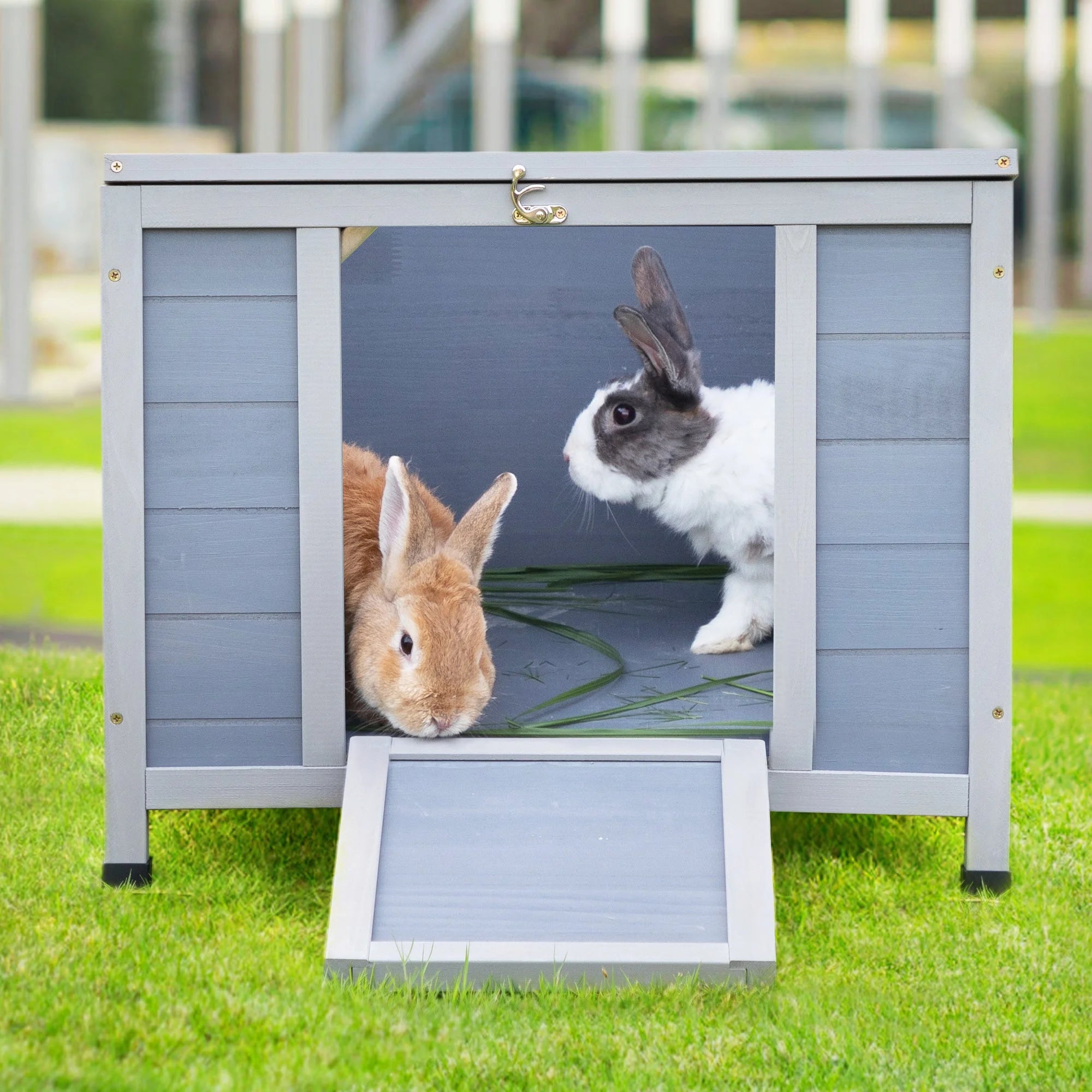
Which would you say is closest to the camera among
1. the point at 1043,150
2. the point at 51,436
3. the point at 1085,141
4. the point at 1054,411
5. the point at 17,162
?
the point at 17,162

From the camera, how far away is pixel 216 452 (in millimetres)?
2275

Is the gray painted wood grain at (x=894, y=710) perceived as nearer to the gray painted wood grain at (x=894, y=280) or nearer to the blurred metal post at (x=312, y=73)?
the gray painted wood grain at (x=894, y=280)

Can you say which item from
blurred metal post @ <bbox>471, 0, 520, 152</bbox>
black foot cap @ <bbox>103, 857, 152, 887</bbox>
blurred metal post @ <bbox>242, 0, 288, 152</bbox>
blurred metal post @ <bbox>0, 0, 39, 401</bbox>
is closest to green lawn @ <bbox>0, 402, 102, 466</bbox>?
blurred metal post @ <bbox>0, 0, 39, 401</bbox>

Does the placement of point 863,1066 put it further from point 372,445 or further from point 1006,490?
point 372,445

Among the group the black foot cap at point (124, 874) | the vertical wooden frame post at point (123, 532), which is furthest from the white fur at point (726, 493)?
the black foot cap at point (124, 874)

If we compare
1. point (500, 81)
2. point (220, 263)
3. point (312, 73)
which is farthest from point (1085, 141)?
point (220, 263)

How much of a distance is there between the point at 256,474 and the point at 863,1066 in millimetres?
1241

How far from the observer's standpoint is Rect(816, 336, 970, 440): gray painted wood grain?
2.26 meters

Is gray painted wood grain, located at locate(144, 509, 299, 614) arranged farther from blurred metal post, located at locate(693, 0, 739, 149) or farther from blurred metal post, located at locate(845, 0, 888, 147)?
blurred metal post, located at locate(845, 0, 888, 147)

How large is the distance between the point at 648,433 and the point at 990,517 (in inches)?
22.6

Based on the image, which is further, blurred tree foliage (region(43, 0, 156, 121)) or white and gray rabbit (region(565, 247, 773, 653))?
blurred tree foliage (region(43, 0, 156, 121))

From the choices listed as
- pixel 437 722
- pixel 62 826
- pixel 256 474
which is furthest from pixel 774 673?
pixel 62 826

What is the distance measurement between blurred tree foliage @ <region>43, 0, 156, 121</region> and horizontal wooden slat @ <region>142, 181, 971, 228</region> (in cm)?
645

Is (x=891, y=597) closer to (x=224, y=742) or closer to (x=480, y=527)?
(x=480, y=527)
